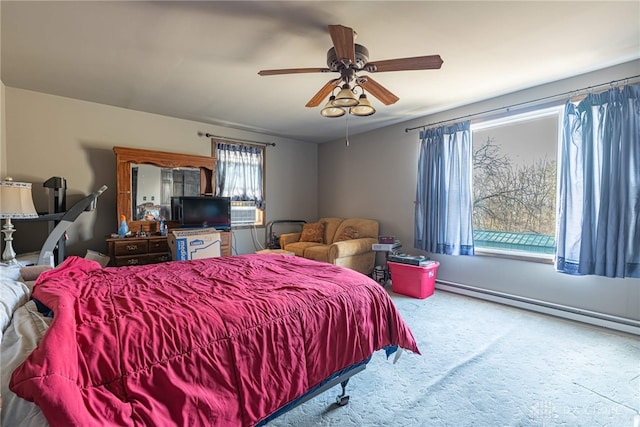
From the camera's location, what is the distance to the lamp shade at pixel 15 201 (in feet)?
7.31

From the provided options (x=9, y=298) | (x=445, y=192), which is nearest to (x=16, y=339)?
(x=9, y=298)

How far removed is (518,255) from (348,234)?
7.73ft

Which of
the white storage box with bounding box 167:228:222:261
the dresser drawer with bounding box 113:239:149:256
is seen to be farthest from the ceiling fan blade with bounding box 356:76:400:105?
the dresser drawer with bounding box 113:239:149:256

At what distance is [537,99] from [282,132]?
3649 millimetres

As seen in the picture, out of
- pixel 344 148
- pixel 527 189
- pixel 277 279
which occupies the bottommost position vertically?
pixel 277 279

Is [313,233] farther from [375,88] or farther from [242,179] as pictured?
[375,88]

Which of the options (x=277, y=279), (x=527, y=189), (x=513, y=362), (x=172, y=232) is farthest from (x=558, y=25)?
(x=172, y=232)

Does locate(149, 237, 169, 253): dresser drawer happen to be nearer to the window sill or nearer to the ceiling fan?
the ceiling fan

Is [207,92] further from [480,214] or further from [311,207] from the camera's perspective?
[480,214]

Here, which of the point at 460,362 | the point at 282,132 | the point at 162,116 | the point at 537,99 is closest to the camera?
the point at 460,362

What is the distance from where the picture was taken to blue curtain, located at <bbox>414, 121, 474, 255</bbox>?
12.1 feet

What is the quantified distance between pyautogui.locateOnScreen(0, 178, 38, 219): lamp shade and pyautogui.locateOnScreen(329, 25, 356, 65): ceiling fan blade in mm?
2713

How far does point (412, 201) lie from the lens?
4363 millimetres

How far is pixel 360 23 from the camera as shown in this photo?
2041 millimetres
